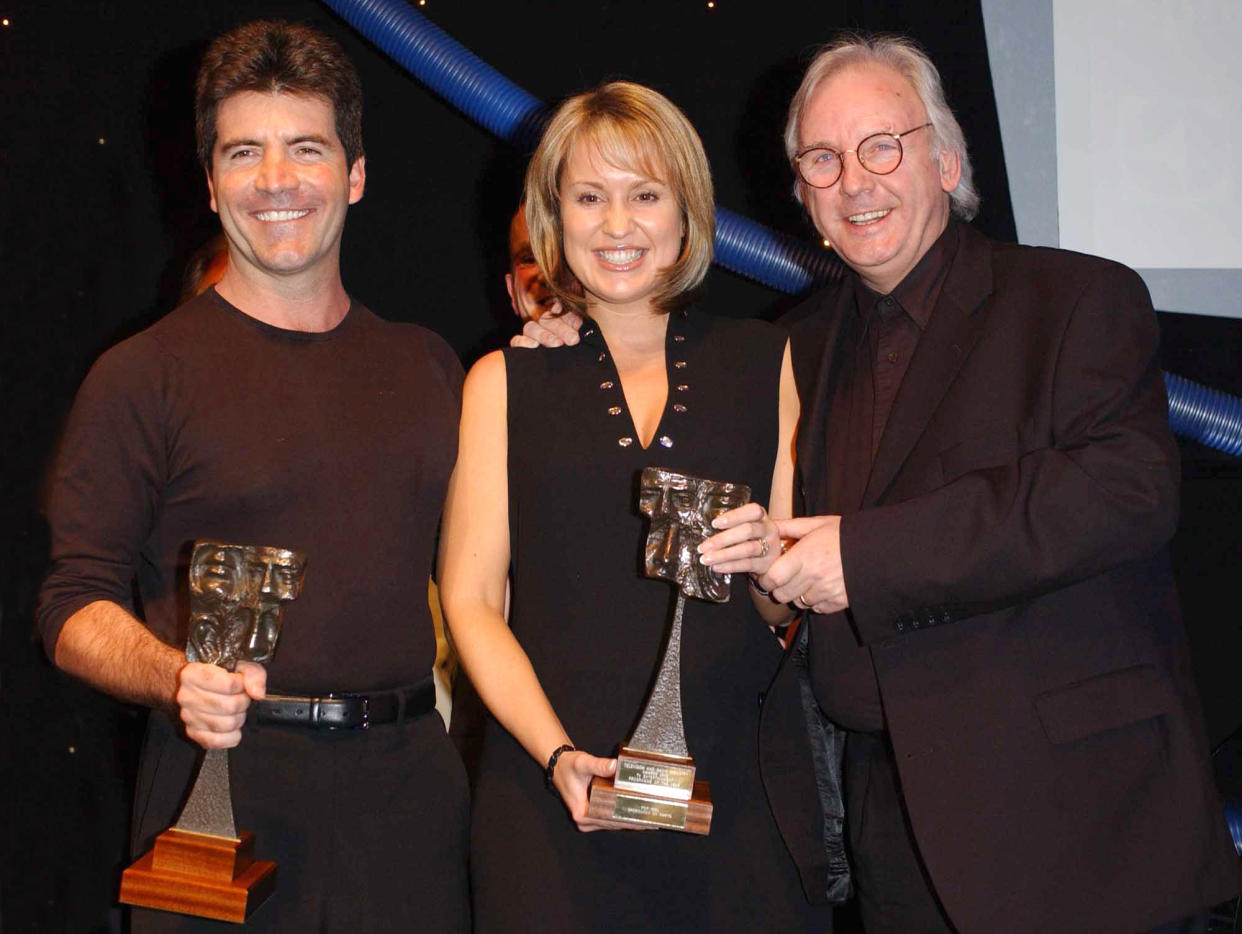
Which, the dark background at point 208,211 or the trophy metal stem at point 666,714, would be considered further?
the dark background at point 208,211

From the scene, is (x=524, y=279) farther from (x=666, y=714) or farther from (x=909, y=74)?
(x=666, y=714)

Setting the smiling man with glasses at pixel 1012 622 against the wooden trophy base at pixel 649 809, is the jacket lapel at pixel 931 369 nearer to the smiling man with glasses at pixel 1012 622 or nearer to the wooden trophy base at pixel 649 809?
the smiling man with glasses at pixel 1012 622

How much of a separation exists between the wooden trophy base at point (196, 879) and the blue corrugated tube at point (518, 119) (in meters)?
2.40

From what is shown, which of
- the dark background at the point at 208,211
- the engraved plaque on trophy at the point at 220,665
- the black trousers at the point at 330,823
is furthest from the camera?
the dark background at the point at 208,211

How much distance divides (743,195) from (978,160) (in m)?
0.74

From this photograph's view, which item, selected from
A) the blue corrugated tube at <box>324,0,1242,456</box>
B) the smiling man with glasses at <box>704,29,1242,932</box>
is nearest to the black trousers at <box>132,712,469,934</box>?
the smiling man with glasses at <box>704,29,1242,932</box>

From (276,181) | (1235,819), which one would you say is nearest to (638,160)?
(276,181)

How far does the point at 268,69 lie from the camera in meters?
2.35

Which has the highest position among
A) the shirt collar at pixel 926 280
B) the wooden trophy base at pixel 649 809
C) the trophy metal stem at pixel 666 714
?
the shirt collar at pixel 926 280

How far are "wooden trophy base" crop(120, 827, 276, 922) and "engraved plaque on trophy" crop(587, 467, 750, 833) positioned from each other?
1.82 feet

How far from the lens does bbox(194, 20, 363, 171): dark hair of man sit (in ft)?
7.71

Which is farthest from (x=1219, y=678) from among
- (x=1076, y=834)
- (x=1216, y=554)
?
(x=1076, y=834)

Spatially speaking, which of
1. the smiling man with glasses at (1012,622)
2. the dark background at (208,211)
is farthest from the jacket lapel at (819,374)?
the dark background at (208,211)

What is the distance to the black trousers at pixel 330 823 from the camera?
6.82 feet
